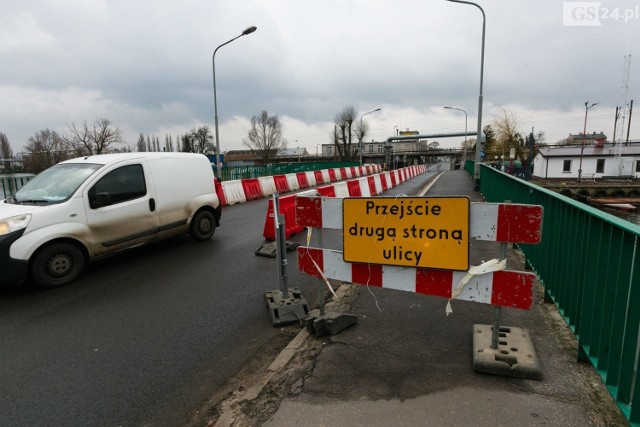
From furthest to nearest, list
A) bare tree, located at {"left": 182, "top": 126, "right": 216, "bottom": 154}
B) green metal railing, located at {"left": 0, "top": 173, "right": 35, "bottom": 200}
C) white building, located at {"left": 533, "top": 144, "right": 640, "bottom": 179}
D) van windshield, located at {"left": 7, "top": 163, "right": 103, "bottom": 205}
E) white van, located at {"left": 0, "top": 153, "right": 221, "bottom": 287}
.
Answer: bare tree, located at {"left": 182, "top": 126, "right": 216, "bottom": 154} → white building, located at {"left": 533, "top": 144, "right": 640, "bottom": 179} → green metal railing, located at {"left": 0, "top": 173, "right": 35, "bottom": 200} → van windshield, located at {"left": 7, "top": 163, "right": 103, "bottom": 205} → white van, located at {"left": 0, "top": 153, "right": 221, "bottom": 287}

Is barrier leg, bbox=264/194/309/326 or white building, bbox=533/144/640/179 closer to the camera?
barrier leg, bbox=264/194/309/326

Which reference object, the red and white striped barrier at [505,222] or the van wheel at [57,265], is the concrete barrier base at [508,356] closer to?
the red and white striped barrier at [505,222]

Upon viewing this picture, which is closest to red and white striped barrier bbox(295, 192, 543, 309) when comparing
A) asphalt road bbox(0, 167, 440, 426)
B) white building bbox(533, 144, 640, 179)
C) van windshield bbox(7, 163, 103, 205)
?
asphalt road bbox(0, 167, 440, 426)

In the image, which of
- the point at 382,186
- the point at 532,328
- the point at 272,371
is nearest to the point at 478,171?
the point at 382,186

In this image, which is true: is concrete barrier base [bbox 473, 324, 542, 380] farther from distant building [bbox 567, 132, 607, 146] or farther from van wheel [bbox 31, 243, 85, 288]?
distant building [bbox 567, 132, 607, 146]

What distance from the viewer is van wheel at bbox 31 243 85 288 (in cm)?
513

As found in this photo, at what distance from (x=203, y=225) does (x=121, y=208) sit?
1.99 metres

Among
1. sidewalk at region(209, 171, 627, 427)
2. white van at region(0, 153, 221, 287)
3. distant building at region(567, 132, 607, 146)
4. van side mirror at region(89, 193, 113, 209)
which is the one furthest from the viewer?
distant building at region(567, 132, 607, 146)

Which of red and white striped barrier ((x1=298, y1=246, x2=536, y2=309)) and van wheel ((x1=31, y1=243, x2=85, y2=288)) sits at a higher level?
red and white striped barrier ((x1=298, y1=246, x2=536, y2=309))

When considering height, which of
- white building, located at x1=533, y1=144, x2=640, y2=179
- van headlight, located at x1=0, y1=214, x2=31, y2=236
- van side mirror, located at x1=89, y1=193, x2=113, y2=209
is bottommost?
white building, located at x1=533, y1=144, x2=640, y2=179

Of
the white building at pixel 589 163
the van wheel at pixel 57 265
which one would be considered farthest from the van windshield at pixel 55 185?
the white building at pixel 589 163

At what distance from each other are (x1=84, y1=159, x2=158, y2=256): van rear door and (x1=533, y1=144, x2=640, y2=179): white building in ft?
169

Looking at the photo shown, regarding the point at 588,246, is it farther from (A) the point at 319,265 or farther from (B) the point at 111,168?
(B) the point at 111,168

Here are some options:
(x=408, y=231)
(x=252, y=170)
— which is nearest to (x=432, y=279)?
(x=408, y=231)
